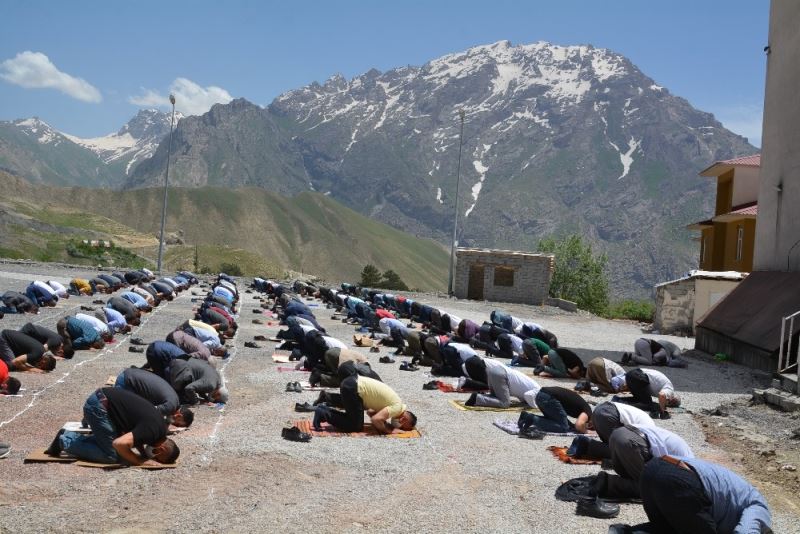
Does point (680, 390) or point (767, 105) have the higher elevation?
point (767, 105)

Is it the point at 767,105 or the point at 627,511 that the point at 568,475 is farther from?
the point at 767,105

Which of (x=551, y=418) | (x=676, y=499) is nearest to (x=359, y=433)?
(x=551, y=418)

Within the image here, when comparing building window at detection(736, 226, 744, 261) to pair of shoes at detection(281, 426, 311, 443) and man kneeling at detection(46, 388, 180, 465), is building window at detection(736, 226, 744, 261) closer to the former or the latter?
pair of shoes at detection(281, 426, 311, 443)

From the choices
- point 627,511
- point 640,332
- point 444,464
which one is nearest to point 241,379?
point 444,464

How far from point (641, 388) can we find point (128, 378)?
334 inches

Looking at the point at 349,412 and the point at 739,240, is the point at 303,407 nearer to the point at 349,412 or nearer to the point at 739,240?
the point at 349,412

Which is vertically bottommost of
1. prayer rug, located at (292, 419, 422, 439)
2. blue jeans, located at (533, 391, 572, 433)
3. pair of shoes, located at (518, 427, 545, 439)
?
prayer rug, located at (292, 419, 422, 439)

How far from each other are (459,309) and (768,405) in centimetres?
2549

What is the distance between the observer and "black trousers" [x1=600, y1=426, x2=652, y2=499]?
8039 mm

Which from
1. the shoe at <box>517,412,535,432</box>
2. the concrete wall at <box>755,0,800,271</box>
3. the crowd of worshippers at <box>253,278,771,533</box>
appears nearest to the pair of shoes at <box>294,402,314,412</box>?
the crowd of worshippers at <box>253,278,771,533</box>

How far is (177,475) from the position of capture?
8.69 m

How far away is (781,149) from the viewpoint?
984 inches

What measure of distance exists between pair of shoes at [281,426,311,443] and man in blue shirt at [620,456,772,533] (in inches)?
208

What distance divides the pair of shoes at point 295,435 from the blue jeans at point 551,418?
339cm
